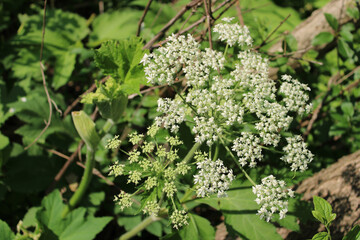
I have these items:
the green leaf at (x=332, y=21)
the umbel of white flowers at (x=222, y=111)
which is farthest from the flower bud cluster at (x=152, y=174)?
the green leaf at (x=332, y=21)

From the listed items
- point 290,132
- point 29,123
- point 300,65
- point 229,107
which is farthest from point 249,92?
point 29,123

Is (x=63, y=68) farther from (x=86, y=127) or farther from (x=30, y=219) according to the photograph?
(x=30, y=219)

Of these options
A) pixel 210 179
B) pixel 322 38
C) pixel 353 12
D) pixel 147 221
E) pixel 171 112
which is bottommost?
pixel 147 221

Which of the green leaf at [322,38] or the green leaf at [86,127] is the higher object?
the green leaf at [322,38]

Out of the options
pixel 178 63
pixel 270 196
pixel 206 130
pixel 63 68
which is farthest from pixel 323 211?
pixel 63 68

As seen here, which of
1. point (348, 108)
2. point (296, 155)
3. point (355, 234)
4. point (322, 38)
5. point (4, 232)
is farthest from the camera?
point (348, 108)

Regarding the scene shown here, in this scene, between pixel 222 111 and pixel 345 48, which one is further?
pixel 345 48

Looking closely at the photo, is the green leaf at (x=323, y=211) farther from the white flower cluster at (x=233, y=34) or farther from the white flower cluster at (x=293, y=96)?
the white flower cluster at (x=233, y=34)
